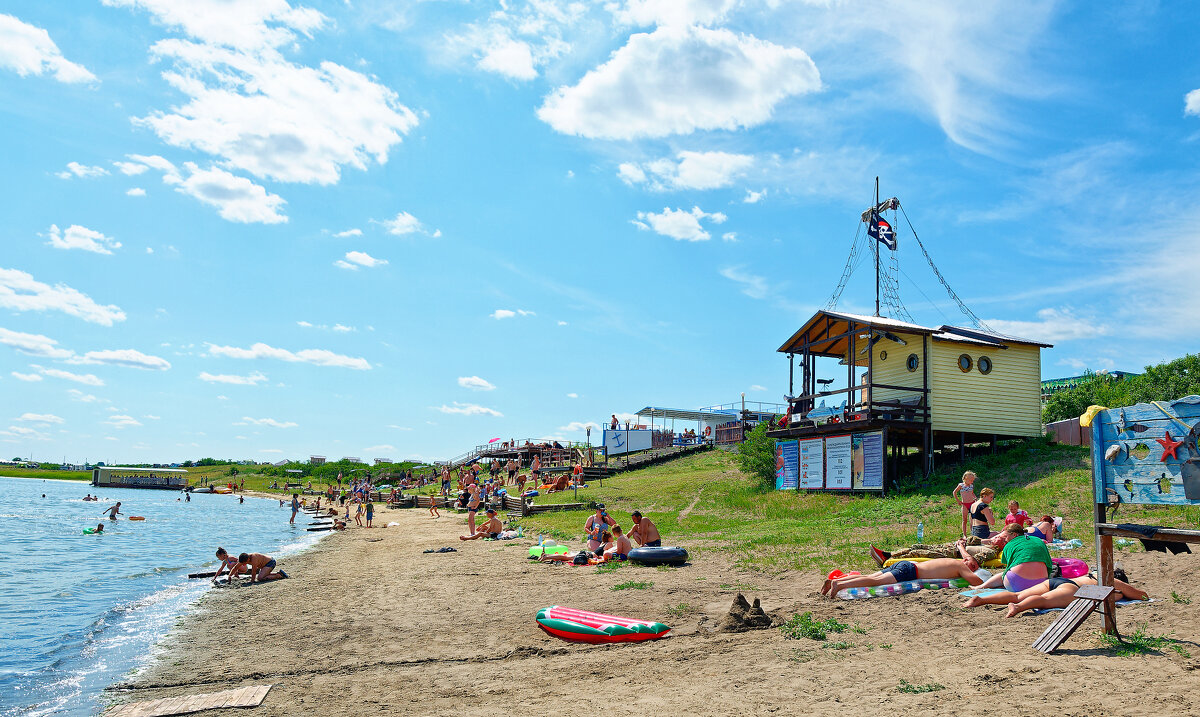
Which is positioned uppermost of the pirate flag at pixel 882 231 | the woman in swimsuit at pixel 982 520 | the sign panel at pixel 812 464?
the pirate flag at pixel 882 231

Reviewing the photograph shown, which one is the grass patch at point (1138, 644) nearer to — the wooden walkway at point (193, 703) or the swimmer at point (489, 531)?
the wooden walkway at point (193, 703)

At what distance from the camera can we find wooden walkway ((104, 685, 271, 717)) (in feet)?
23.8

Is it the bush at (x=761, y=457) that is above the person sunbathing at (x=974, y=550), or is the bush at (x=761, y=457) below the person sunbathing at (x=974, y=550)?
above

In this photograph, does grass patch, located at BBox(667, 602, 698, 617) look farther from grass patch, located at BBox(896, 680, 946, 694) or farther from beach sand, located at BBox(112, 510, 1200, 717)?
grass patch, located at BBox(896, 680, 946, 694)

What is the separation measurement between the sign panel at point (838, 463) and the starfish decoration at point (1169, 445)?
18.6 meters

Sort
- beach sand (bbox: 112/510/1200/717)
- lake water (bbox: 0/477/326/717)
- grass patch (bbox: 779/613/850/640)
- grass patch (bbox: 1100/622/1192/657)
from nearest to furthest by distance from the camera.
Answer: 1. beach sand (bbox: 112/510/1200/717)
2. grass patch (bbox: 1100/622/1192/657)
3. grass patch (bbox: 779/613/850/640)
4. lake water (bbox: 0/477/326/717)

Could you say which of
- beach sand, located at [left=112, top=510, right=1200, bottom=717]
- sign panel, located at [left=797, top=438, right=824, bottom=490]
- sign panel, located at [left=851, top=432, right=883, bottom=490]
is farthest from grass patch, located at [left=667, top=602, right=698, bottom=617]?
sign panel, located at [left=797, top=438, right=824, bottom=490]

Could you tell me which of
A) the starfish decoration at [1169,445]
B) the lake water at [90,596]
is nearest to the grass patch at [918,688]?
the starfish decoration at [1169,445]

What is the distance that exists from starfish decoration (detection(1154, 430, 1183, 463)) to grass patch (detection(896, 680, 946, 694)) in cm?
300

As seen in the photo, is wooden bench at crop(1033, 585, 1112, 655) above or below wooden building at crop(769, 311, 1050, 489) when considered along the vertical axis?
below

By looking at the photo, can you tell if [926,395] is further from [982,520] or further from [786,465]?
[982,520]

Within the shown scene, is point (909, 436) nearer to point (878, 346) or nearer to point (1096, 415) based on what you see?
point (878, 346)

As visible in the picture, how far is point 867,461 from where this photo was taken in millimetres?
24094

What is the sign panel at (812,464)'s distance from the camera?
26.1 metres
